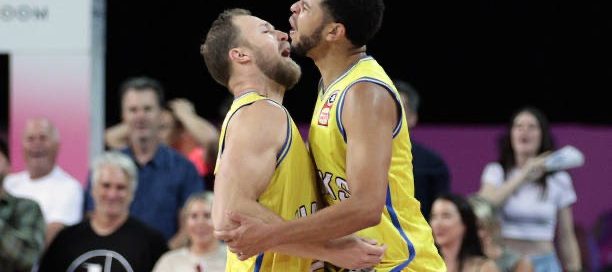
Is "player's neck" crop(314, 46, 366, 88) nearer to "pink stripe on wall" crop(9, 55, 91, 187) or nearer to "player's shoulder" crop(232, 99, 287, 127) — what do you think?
"player's shoulder" crop(232, 99, 287, 127)

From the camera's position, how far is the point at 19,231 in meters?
6.62

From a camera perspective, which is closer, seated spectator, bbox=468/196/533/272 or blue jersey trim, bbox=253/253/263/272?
blue jersey trim, bbox=253/253/263/272

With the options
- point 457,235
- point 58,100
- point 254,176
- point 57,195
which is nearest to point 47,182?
point 57,195

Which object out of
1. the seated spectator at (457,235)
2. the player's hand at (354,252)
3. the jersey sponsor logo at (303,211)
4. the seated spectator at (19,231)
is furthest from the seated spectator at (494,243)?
the player's hand at (354,252)

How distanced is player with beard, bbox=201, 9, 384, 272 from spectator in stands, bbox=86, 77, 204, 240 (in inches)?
118

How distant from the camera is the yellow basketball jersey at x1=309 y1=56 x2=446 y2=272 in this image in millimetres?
4125

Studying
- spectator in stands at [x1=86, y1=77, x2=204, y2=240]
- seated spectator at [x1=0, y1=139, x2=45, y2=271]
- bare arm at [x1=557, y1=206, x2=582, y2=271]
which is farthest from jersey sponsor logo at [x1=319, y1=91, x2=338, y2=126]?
bare arm at [x1=557, y1=206, x2=582, y2=271]

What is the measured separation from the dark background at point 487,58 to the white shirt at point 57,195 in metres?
2.98

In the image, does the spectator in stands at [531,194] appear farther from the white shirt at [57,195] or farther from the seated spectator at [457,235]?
the white shirt at [57,195]

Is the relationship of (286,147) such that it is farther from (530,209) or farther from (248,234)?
(530,209)

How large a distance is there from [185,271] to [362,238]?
276 cm

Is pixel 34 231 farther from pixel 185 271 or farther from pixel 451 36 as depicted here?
pixel 451 36

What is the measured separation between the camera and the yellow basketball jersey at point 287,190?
4.11 metres

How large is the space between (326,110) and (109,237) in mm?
2968
